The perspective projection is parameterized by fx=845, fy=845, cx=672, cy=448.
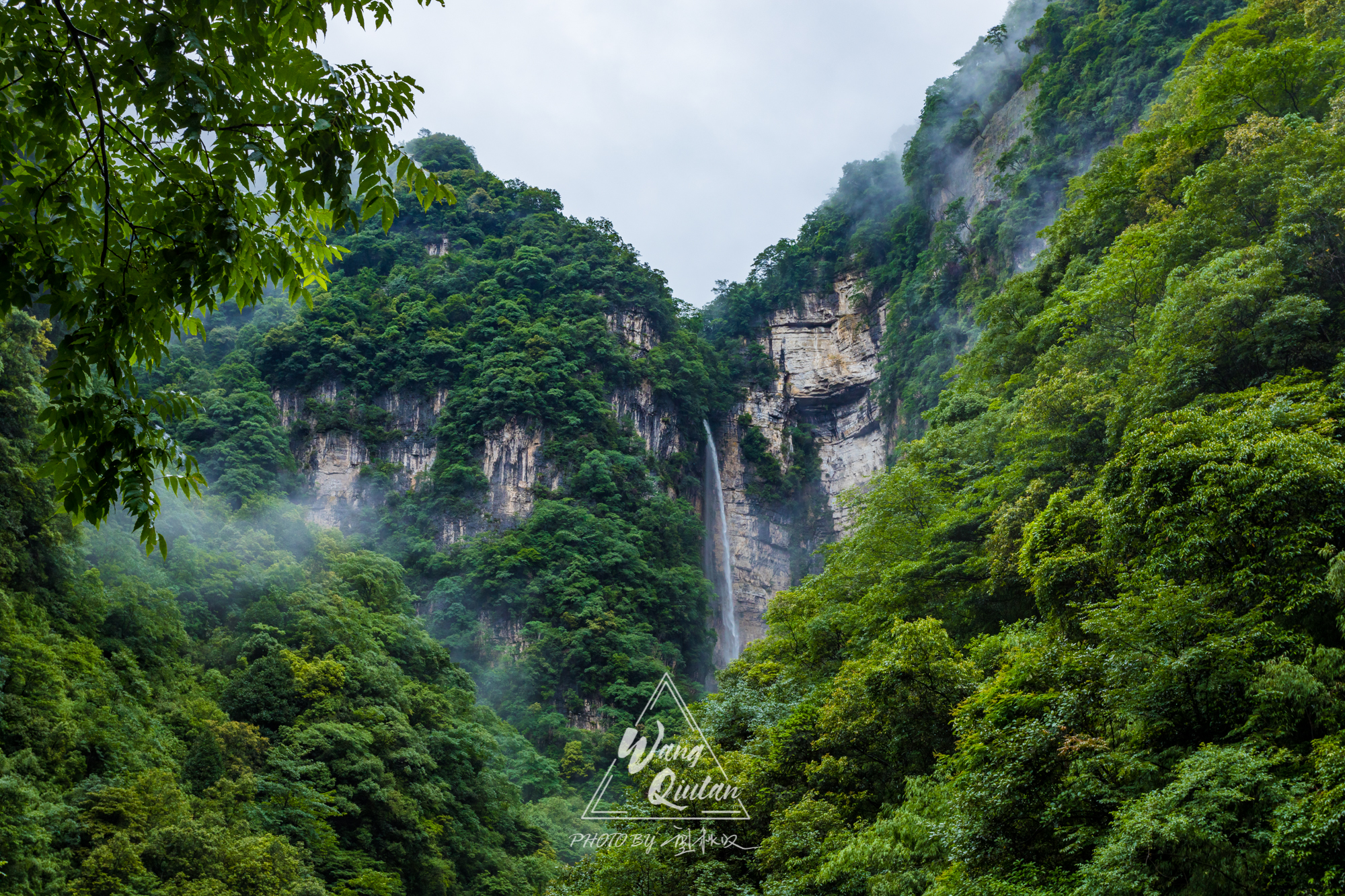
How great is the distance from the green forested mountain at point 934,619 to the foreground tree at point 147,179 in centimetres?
100

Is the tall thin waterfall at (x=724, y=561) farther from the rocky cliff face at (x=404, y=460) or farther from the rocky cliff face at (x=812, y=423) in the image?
the rocky cliff face at (x=404, y=460)

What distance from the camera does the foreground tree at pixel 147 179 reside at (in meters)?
2.41

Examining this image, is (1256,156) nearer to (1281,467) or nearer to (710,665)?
(1281,467)

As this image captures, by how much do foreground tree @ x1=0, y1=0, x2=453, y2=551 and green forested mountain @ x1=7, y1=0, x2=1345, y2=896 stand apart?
999 millimetres

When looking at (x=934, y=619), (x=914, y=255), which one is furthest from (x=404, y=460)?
(x=934, y=619)

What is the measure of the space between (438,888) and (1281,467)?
15.4 meters

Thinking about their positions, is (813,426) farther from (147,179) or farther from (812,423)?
(147,179)

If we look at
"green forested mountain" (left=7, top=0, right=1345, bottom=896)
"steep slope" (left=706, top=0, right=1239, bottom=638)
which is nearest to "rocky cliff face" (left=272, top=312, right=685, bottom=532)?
"green forested mountain" (left=7, top=0, right=1345, bottom=896)

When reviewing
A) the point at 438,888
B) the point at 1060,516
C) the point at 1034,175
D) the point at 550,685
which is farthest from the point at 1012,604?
the point at 1034,175

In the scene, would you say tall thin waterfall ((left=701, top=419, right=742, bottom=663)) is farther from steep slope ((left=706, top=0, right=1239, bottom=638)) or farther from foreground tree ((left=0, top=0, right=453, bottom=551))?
foreground tree ((left=0, top=0, right=453, bottom=551))

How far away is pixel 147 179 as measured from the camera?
2.77 m

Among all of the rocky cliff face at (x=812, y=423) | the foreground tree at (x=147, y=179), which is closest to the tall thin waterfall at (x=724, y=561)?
the rocky cliff face at (x=812, y=423)

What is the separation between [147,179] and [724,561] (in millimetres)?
41549

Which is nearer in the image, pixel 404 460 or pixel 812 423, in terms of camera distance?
pixel 404 460
